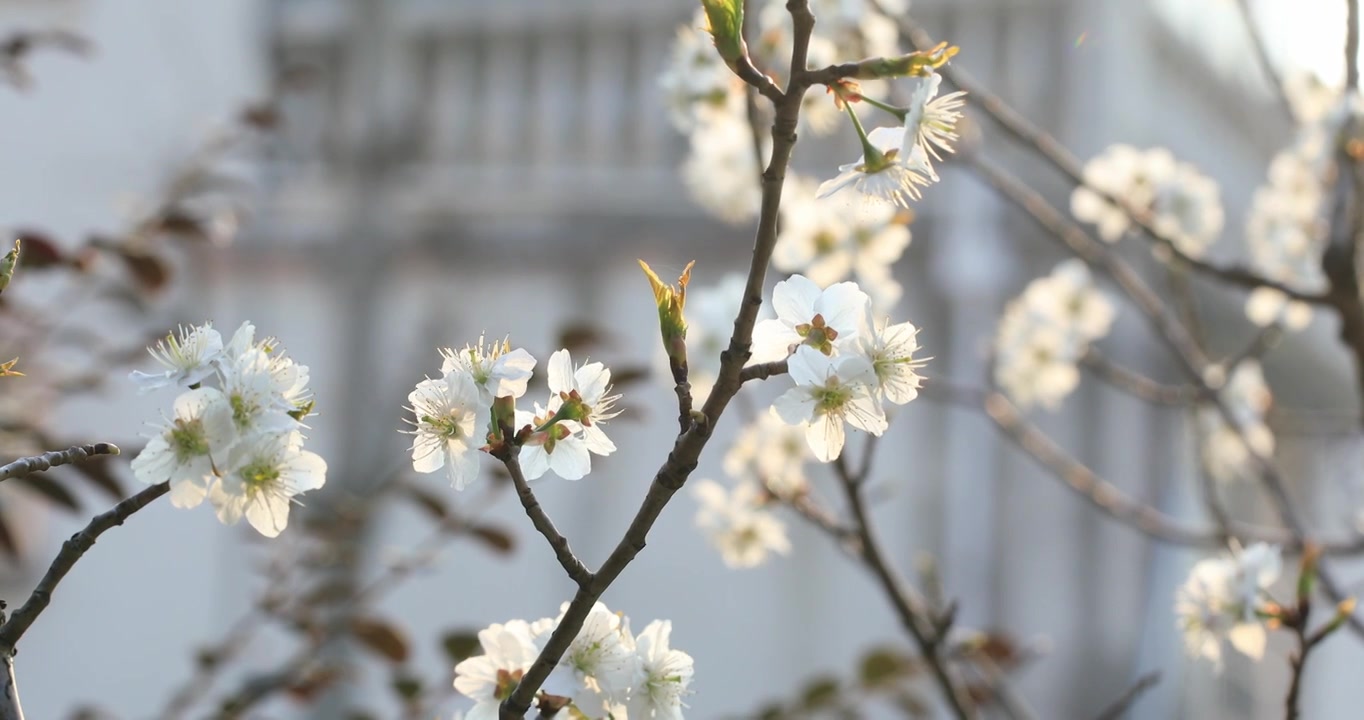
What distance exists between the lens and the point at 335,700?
3.56 m

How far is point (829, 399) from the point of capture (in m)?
0.69

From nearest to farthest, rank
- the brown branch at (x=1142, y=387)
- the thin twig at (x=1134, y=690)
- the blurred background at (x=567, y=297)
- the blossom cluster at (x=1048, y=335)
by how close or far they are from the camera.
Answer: the thin twig at (x=1134, y=690) < the brown branch at (x=1142, y=387) < the blossom cluster at (x=1048, y=335) < the blurred background at (x=567, y=297)

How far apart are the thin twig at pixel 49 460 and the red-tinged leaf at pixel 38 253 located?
0.70 m

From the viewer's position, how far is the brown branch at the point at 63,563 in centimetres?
60

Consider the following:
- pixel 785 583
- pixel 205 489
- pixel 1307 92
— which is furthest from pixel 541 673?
pixel 785 583

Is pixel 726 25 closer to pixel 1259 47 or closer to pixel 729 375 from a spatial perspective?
pixel 729 375

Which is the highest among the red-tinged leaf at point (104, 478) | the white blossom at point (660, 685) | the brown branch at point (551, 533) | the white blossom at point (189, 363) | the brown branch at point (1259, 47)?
the brown branch at point (1259, 47)

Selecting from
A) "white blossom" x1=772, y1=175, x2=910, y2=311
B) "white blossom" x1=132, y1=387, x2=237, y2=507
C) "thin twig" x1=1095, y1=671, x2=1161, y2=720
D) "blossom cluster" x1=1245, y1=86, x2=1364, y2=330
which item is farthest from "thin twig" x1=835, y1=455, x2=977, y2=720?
"blossom cluster" x1=1245, y1=86, x2=1364, y2=330

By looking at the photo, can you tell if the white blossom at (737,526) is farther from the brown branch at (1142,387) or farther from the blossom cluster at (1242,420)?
the blossom cluster at (1242,420)

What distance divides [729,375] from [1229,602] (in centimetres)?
71

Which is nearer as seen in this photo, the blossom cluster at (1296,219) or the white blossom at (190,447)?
the white blossom at (190,447)

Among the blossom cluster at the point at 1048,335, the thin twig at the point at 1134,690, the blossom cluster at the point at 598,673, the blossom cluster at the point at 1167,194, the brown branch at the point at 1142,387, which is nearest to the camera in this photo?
the blossom cluster at the point at 598,673

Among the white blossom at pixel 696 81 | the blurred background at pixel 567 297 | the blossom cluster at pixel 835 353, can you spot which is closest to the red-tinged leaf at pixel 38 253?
the white blossom at pixel 696 81

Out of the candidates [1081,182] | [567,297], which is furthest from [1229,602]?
[567,297]
